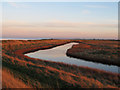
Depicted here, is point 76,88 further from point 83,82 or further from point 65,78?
point 65,78

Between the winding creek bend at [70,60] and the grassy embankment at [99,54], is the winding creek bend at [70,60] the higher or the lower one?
the lower one

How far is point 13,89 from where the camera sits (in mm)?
7309

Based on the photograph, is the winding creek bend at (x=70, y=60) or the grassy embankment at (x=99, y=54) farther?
the grassy embankment at (x=99, y=54)

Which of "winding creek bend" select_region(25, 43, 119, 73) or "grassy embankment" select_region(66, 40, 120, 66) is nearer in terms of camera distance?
"winding creek bend" select_region(25, 43, 119, 73)

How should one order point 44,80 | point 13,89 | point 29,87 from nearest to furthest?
point 13,89 < point 29,87 < point 44,80

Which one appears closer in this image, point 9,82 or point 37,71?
point 9,82

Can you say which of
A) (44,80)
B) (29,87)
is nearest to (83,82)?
(44,80)

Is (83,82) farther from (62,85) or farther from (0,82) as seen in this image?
(0,82)

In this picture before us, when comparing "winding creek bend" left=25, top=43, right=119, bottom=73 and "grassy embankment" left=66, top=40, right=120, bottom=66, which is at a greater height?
"grassy embankment" left=66, top=40, right=120, bottom=66

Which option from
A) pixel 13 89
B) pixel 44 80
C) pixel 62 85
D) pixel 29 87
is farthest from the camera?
pixel 44 80

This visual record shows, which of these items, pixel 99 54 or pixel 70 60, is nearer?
pixel 70 60

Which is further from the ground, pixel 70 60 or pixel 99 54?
pixel 99 54

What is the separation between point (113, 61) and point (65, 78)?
1403 cm

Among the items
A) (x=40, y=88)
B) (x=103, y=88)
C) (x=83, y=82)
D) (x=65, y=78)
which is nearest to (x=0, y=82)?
(x=40, y=88)
